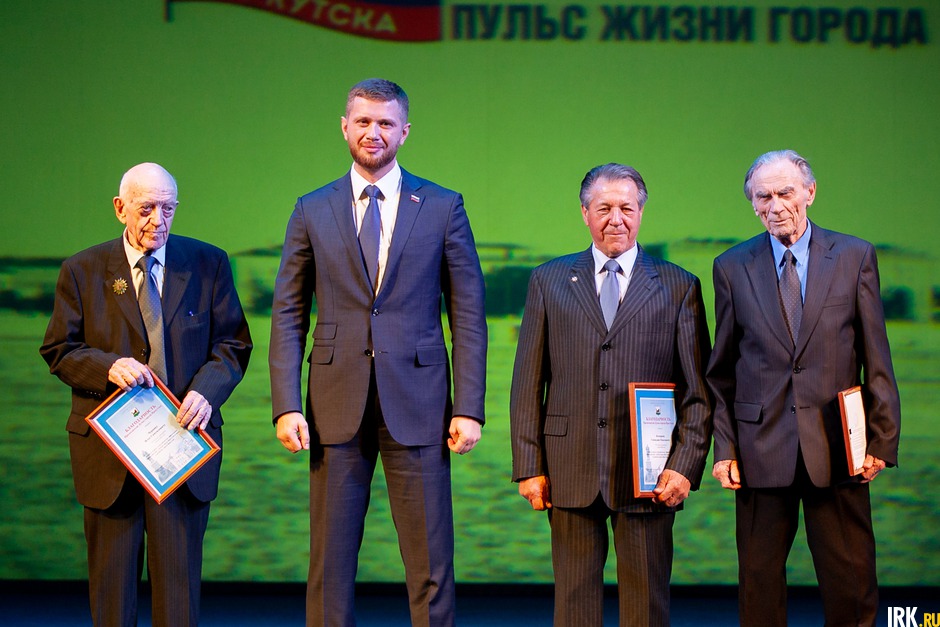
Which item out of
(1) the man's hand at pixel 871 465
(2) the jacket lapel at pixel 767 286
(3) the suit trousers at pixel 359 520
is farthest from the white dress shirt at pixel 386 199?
(1) the man's hand at pixel 871 465

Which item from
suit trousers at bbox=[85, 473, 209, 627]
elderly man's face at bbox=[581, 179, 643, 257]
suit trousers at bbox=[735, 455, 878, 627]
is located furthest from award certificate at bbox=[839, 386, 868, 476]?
suit trousers at bbox=[85, 473, 209, 627]

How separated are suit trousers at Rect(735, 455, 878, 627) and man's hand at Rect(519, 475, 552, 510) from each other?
61 cm

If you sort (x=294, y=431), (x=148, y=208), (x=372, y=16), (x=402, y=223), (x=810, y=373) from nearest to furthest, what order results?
(x=294, y=431)
(x=402, y=223)
(x=810, y=373)
(x=148, y=208)
(x=372, y=16)

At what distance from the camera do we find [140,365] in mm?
3268

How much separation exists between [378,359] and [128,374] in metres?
0.75

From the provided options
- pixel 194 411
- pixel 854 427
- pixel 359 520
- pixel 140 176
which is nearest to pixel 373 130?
pixel 140 176

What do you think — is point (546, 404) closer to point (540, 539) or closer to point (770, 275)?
point (770, 275)

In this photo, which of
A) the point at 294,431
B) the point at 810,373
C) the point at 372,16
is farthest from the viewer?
the point at 372,16

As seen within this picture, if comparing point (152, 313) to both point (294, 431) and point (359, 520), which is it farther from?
point (359, 520)

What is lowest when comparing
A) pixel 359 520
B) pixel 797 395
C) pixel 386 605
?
pixel 386 605

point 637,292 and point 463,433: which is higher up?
point 637,292

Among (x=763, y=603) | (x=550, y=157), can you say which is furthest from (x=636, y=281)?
(x=550, y=157)

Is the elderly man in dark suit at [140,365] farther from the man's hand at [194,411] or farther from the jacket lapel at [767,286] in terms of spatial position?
the jacket lapel at [767,286]

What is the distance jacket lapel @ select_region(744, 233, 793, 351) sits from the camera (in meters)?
3.28
